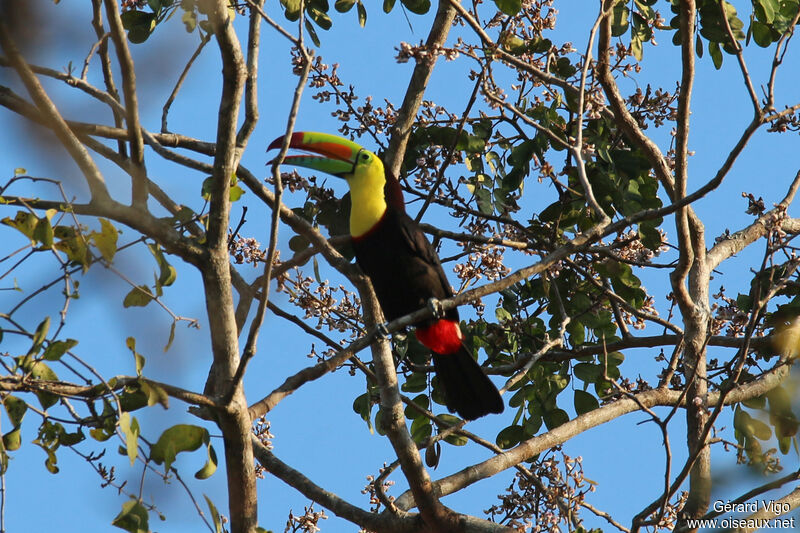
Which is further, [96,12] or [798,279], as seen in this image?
[798,279]

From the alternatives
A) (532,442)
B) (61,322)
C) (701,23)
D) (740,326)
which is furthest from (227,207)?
(740,326)

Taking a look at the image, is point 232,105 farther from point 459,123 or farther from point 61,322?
point 459,123

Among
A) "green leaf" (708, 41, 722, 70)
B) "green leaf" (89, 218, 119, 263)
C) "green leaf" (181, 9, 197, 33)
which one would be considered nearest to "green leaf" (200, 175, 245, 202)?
"green leaf" (89, 218, 119, 263)

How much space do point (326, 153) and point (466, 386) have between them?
1.61 m

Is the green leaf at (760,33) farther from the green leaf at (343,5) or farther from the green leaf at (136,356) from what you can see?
the green leaf at (136,356)

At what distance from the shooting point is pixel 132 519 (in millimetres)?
2123

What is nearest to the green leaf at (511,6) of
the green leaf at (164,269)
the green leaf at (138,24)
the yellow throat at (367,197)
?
the yellow throat at (367,197)

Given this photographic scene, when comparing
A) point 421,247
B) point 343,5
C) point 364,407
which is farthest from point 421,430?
point 343,5

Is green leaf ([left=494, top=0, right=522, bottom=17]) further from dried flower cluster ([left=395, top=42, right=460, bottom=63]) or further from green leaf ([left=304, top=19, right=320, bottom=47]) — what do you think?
green leaf ([left=304, top=19, right=320, bottom=47])

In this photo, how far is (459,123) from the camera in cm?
401

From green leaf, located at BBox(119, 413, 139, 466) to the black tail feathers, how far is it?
2258 millimetres

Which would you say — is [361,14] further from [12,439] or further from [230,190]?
[12,439]

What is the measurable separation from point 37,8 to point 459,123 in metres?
2.75

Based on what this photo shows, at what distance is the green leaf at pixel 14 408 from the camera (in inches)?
94.0
